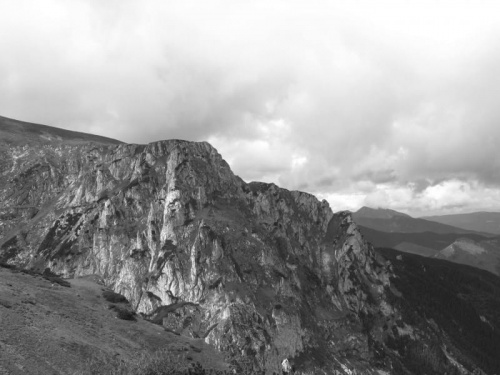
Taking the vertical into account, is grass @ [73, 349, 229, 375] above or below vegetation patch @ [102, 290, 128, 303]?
below

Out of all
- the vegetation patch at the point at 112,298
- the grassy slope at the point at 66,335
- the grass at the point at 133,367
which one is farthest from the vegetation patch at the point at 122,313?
the grass at the point at 133,367

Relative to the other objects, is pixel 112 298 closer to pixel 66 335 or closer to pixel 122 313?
pixel 122 313

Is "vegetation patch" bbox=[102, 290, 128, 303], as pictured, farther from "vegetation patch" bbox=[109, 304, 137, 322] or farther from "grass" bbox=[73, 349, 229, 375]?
"grass" bbox=[73, 349, 229, 375]

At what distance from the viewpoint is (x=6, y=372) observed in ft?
117

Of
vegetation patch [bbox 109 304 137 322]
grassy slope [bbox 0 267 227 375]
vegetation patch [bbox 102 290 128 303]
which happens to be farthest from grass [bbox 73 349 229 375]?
vegetation patch [bbox 102 290 128 303]

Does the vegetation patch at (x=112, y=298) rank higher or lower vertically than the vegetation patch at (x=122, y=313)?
higher

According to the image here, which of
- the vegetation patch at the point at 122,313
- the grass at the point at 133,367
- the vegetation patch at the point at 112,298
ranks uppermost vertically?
the vegetation patch at the point at 112,298

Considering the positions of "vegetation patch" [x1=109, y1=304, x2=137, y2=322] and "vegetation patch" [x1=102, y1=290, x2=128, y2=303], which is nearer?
"vegetation patch" [x1=109, y1=304, x2=137, y2=322]

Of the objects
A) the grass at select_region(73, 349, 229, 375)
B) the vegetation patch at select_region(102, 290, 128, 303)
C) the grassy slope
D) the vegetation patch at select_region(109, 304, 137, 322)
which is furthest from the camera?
the vegetation patch at select_region(102, 290, 128, 303)

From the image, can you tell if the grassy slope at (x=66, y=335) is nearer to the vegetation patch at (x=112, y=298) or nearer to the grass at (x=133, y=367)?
the grass at (x=133, y=367)

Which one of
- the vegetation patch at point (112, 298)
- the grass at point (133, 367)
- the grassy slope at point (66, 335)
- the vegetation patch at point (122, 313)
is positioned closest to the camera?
the grass at point (133, 367)

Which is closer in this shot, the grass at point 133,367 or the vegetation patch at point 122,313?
the grass at point 133,367

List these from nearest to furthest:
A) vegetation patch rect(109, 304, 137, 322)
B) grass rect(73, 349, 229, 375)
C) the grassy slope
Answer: grass rect(73, 349, 229, 375)
the grassy slope
vegetation patch rect(109, 304, 137, 322)

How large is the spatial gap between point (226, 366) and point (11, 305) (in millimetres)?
32614
